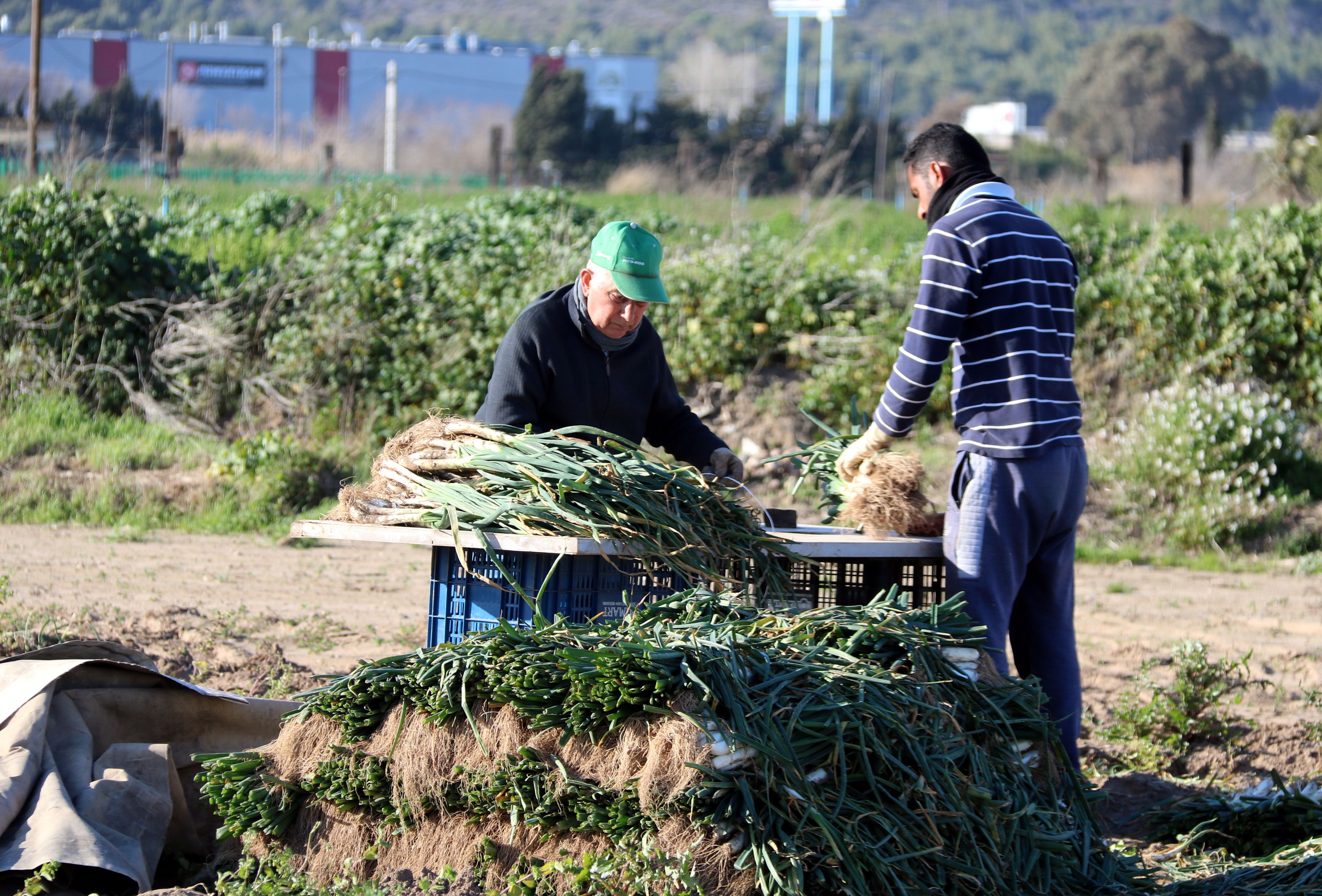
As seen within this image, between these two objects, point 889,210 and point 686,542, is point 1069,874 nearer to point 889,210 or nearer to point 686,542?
point 686,542

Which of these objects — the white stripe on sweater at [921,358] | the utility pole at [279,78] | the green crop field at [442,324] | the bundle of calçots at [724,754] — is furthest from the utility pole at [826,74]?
the bundle of calçots at [724,754]

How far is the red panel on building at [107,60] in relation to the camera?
5603 cm

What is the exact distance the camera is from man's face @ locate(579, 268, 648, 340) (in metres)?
3.57

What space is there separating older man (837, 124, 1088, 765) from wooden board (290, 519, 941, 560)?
15 centimetres

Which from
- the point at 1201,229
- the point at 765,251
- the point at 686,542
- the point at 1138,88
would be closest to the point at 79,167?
the point at 765,251

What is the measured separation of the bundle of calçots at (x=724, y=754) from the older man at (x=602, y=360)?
0.87 meters

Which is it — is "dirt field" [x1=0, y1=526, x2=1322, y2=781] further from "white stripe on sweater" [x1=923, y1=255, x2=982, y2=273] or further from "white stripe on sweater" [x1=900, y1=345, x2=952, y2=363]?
"white stripe on sweater" [x1=923, y1=255, x2=982, y2=273]

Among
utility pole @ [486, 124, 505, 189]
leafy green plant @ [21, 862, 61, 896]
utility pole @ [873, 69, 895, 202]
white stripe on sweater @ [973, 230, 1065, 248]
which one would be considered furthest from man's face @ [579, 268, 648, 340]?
utility pole @ [873, 69, 895, 202]

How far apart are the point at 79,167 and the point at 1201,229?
1025 centimetres

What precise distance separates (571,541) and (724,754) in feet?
2.39

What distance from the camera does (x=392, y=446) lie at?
3.38 metres

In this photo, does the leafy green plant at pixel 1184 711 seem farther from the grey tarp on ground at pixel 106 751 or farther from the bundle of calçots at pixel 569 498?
the grey tarp on ground at pixel 106 751

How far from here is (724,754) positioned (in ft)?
7.88

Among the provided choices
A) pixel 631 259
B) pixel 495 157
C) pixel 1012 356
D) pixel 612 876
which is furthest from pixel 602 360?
→ pixel 495 157
